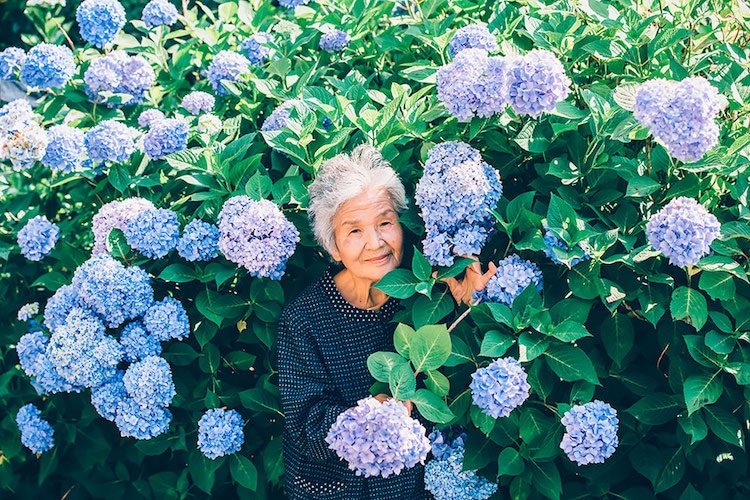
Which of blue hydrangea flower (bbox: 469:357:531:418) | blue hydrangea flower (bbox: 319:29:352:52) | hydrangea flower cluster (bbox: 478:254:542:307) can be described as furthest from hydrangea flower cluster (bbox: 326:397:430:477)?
blue hydrangea flower (bbox: 319:29:352:52)

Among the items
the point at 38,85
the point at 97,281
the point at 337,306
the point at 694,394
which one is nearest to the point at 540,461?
the point at 694,394

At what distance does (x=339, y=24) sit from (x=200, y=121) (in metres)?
0.87

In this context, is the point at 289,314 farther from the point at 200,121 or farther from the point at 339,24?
the point at 339,24

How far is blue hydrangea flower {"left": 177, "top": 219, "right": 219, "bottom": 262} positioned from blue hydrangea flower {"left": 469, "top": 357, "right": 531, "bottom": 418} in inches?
44.6

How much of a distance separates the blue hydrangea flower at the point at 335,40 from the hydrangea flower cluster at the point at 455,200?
1201 millimetres

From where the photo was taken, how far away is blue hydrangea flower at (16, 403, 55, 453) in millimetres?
3564

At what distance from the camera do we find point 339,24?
3.93 metres

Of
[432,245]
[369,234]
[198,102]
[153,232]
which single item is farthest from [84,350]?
[432,245]

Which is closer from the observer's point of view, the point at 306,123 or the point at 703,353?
the point at 703,353

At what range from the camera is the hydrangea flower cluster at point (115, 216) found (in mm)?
3301

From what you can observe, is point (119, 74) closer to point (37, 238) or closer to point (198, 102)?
point (198, 102)

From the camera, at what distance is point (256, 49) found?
3980 millimetres

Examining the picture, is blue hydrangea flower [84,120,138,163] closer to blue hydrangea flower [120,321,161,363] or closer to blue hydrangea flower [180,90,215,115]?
blue hydrangea flower [180,90,215,115]

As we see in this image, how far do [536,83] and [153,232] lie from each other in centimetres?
146
